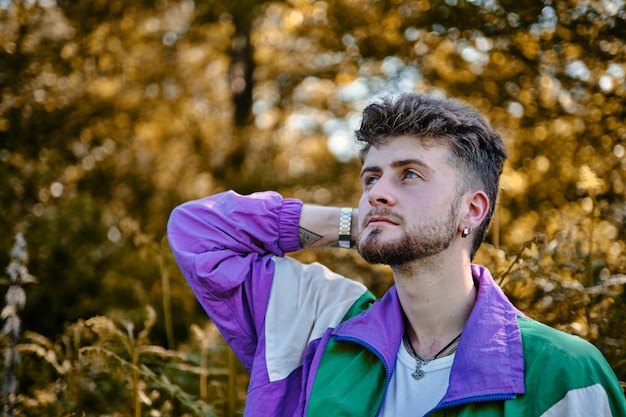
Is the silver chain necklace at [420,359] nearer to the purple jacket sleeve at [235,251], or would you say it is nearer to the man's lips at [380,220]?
the man's lips at [380,220]

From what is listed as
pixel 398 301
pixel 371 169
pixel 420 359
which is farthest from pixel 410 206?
pixel 420 359

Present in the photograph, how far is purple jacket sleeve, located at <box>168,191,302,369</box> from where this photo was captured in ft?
7.94

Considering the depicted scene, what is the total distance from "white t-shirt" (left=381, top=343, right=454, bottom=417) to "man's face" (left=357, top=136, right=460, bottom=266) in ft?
1.06

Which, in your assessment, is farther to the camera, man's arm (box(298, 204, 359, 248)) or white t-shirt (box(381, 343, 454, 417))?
man's arm (box(298, 204, 359, 248))

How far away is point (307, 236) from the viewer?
256cm

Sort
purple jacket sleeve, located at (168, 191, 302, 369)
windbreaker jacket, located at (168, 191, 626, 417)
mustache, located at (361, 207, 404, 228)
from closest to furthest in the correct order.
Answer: windbreaker jacket, located at (168, 191, 626, 417), mustache, located at (361, 207, 404, 228), purple jacket sleeve, located at (168, 191, 302, 369)

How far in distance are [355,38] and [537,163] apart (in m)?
1.60

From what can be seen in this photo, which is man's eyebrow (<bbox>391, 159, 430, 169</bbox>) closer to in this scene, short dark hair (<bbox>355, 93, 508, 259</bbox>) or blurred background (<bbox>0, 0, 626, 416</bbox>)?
short dark hair (<bbox>355, 93, 508, 259</bbox>)

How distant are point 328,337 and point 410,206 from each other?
51 cm

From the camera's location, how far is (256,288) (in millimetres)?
2436

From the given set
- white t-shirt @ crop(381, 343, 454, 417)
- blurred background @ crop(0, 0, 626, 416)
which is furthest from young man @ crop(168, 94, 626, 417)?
blurred background @ crop(0, 0, 626, 416)

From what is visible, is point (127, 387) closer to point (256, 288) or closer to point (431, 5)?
point (256, 288)

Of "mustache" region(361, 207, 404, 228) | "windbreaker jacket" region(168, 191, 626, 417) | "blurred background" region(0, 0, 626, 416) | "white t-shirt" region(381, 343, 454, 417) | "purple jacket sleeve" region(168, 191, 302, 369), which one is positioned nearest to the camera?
"windbreaker jacket" region(168, 191, 626, 417)

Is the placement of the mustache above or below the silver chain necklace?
above
